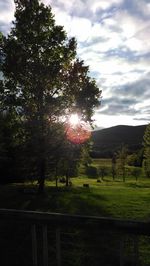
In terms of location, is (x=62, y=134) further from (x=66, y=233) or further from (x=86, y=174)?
(x=86, y=174)

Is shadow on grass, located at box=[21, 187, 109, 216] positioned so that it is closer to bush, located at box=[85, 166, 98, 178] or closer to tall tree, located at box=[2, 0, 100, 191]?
Result: tall tree, located at box=[2, 0, 100, 191]

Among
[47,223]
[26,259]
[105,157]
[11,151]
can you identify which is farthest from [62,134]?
[105,157]

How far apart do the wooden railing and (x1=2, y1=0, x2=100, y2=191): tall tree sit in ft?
47.4

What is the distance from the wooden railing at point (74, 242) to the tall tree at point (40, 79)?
14.4m

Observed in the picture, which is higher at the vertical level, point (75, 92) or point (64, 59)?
point (64, 59)

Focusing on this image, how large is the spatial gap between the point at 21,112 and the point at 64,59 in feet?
18.4

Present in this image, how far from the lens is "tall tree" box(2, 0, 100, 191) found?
2905 cm

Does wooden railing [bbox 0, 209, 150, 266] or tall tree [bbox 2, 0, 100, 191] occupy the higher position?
tall tree [bbox 2, 0, 100, 191]

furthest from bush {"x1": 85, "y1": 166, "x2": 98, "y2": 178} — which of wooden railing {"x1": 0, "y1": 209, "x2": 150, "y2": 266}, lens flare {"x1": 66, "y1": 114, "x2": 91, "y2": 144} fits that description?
wooden railing {"x1": 0, "y1": 209, "x2": 150, "y2": 266}

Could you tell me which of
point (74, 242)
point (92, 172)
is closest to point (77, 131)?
point (74, 242)

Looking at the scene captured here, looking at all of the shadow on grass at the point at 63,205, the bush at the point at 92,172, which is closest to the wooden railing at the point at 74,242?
the shadow on grass at the point at 63,205

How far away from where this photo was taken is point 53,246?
13633 mm

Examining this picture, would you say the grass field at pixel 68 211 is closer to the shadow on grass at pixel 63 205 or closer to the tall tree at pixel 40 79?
the shadow on grass at pixel 63 205

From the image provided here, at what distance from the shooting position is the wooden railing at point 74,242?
4.33 m
